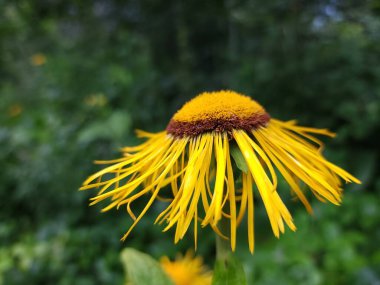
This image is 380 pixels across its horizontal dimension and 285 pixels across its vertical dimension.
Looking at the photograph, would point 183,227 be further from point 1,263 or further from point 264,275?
point 1,263

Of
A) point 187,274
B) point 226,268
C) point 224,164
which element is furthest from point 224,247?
point 187,274

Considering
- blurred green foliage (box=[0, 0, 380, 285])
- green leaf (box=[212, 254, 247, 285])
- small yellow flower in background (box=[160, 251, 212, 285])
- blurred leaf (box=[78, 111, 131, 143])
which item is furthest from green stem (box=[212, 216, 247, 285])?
blurred leaf (box=[78, 111, 131, 143])

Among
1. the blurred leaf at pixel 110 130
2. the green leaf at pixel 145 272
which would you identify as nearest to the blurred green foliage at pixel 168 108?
the blurred leaf at pixel 110 130

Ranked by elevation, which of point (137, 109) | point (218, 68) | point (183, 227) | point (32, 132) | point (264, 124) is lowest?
point (183, 227)

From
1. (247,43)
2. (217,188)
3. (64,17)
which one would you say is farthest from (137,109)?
(217,188)

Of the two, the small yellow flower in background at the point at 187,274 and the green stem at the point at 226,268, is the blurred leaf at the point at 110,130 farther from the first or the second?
the green stem at the point at 226,268

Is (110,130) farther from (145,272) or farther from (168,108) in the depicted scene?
(145,272)
